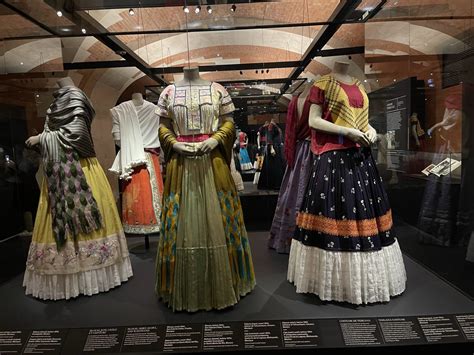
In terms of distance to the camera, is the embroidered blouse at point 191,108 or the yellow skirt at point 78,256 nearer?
the embroidered blouse at point 191,108

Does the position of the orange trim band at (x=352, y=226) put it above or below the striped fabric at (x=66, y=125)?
below

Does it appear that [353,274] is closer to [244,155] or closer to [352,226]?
[352,226]

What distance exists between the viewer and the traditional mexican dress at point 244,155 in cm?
340

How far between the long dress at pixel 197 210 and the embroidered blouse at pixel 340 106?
60 cm

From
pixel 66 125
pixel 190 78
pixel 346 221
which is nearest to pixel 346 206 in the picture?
pixel 346 221

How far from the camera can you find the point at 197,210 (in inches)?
79.0

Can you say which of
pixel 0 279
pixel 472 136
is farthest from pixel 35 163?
pixel 472 136

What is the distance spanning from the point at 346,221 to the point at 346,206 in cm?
9

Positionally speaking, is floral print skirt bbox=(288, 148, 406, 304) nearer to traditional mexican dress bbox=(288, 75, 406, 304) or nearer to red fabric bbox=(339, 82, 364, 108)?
traditional mexican dress bbox=(288, 75, 406, 304)

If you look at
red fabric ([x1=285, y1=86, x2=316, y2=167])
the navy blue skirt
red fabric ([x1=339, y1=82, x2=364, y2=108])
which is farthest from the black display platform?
red fabric ([x1=339, y1=82, x2=364, y2=108])

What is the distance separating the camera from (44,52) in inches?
107

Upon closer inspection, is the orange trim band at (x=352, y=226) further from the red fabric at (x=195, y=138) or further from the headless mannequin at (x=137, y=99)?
the headless mannequin at (x=137, y=99)

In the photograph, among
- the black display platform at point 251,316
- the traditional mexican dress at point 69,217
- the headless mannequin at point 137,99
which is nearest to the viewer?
the black display platform at point 251,316

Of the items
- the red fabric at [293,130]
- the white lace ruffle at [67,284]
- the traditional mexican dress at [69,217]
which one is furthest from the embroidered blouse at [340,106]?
the white lace ruffle at [67,284]
